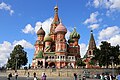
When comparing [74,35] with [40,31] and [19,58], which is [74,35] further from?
[19,58]

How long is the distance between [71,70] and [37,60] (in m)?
26.3

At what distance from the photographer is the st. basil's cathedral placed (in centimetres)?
9169

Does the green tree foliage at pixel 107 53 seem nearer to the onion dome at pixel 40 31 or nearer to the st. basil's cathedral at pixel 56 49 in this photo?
the st. basil's cathedral at pixel 56 49

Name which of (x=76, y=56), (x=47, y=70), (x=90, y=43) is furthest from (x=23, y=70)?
(x=90, y=43)

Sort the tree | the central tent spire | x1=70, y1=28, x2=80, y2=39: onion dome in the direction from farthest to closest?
the central tent spire → x1=70, y1=28, x2=80, y2=39: onion dome → the tree

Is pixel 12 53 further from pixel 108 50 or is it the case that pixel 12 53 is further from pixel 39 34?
pixel 108 50

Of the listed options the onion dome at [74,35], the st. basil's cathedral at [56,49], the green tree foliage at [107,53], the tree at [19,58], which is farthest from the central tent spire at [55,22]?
the green tree foliage at [107,53]

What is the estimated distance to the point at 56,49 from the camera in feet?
306

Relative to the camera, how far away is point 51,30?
4193 inches

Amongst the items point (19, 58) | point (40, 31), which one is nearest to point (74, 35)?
point (40, 31)

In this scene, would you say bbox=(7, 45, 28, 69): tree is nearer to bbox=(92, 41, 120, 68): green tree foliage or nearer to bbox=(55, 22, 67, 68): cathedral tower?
bbox=(55, 22, 67, 68): cathedral tower

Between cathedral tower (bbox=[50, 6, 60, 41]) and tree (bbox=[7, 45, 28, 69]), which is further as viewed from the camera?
cathedral tower (bbox=[50, 6, 60, 41])

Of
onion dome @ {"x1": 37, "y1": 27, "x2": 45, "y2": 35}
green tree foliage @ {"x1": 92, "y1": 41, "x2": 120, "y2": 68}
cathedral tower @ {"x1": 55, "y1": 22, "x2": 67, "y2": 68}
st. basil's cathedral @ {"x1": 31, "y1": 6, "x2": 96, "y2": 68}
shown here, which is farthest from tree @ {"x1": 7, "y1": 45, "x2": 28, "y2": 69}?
green tree foliage @ {"x1": 92, "y1": 41, "x2": 120, "y2": 68}

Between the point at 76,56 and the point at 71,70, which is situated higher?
the point at 76,56
